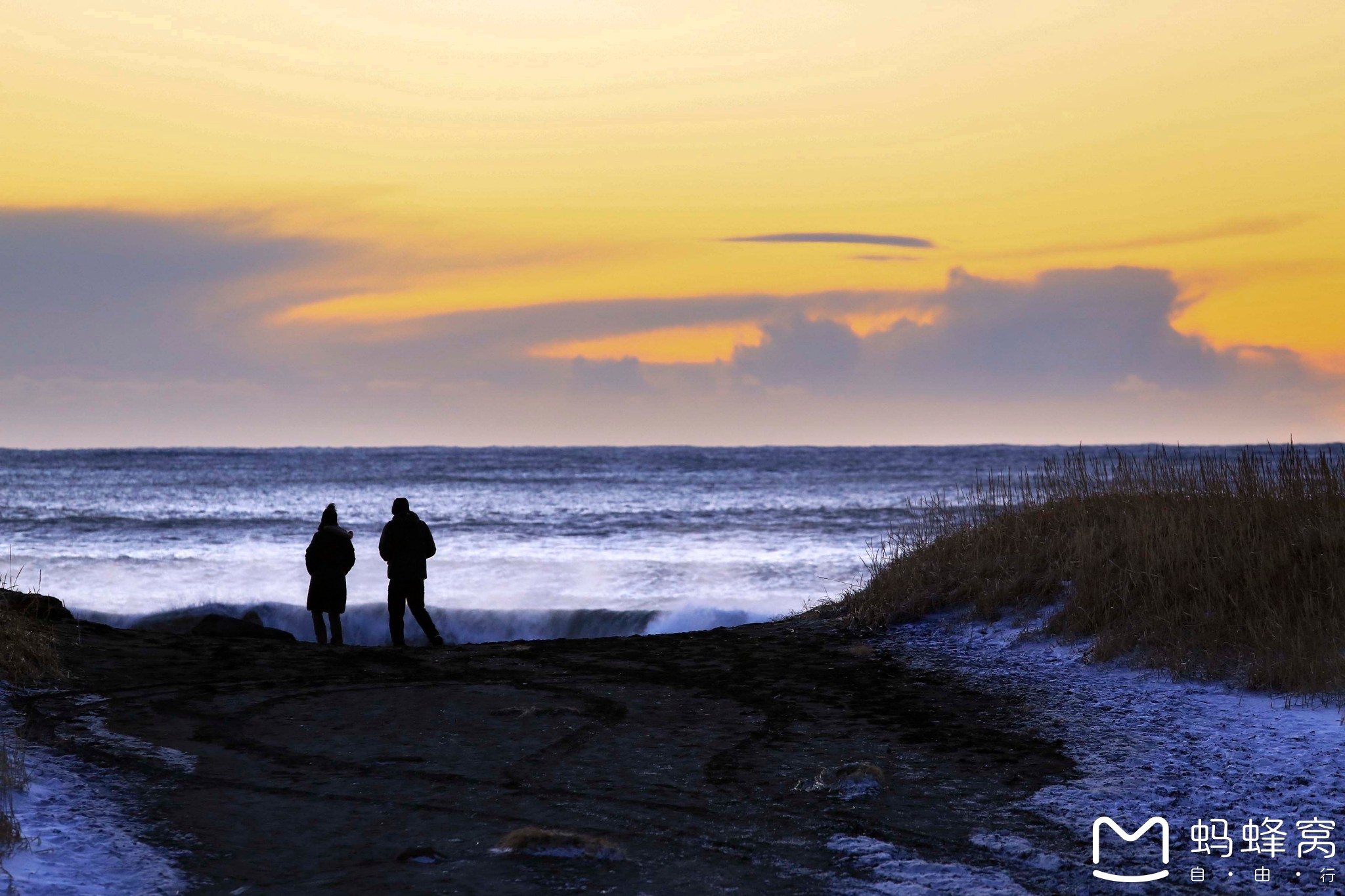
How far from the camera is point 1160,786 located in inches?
253

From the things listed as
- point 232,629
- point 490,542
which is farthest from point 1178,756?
point 490,542

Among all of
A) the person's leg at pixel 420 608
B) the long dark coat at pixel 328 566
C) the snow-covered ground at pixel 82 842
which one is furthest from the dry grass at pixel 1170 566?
the snow-covered ground at pixel 82 842

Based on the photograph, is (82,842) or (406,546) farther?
(406,546)

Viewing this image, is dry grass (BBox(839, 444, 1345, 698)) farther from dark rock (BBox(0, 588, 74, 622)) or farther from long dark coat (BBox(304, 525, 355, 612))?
dark rock (BBox(0, 588, 74, 622))

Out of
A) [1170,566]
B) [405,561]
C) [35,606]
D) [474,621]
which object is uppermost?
[1170,566]

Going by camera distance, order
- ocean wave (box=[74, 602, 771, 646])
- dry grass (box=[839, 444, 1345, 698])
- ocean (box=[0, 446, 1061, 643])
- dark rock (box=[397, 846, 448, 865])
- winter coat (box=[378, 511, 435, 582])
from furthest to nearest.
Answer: ocean (box=[0, 446, 1061, 643])
ocean wave (box=[74, 602, 771, 646])
winter coat (box=[378, 511, 435, 582])
dry grass (box=[839, 444, 1345, 698])
dark rock (box=[397, 846, 448, 865])

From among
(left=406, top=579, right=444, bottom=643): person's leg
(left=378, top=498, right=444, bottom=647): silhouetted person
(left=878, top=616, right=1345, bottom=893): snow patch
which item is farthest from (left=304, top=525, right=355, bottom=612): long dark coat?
(left=878, top=616, right=1345, bottom=893): snow patch

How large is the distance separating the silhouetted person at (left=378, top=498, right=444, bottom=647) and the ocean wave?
181 inches

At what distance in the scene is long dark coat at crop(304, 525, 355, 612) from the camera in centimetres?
1522

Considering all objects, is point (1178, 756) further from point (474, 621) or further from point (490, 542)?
point (490, 542)

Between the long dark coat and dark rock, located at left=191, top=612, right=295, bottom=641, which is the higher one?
the long dark coat

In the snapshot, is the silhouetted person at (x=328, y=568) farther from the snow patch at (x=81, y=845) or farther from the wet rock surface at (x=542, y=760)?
the snow patch at (x=81, y=845)

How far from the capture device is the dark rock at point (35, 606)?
1188 cm

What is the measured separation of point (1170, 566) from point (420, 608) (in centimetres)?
909
